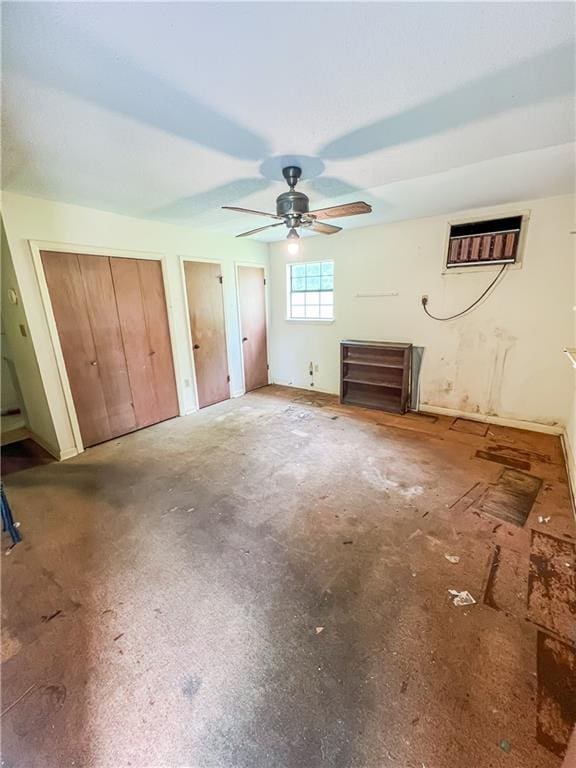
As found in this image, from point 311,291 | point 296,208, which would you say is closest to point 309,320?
point 311,291

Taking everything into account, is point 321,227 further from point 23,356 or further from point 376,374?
point 23,356

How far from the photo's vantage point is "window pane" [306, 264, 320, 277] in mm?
4945

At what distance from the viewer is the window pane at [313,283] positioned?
5.00 m

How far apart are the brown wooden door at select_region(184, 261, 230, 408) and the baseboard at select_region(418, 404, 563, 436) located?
9.84 ft

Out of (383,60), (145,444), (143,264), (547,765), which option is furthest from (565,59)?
(145,444)

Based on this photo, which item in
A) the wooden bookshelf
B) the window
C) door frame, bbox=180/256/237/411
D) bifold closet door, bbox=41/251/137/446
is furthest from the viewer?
the window

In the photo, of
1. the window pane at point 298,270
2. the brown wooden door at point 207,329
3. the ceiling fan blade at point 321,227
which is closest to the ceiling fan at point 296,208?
the ceiling fan blade at point 321,227

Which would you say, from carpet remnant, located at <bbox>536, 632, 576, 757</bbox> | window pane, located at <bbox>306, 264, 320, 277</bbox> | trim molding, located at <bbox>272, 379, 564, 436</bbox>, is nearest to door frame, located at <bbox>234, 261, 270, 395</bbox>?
window pane, located at <bbox>306, 264, 320, 277</bbox>

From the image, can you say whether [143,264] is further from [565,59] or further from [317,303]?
[565,59]

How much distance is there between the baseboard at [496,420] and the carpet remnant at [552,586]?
1.95m

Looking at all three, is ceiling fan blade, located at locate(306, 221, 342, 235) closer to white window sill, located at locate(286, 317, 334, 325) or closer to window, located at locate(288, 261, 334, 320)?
window, located at locate(288, 261, 334, 320)

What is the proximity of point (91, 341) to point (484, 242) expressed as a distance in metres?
4.48

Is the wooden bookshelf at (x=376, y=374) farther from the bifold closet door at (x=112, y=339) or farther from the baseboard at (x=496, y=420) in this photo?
the bifold closet door at (x=112, y=339)

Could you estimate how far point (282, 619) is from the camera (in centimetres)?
154
